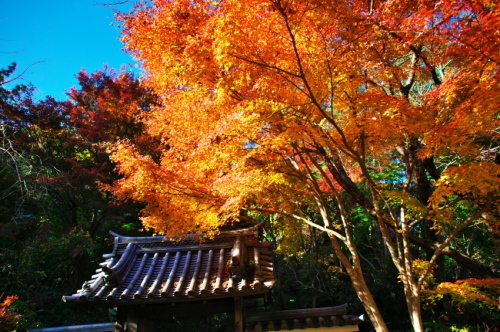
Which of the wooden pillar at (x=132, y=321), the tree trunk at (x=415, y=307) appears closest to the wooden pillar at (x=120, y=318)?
the wooden pillar at (x=132, y=321)

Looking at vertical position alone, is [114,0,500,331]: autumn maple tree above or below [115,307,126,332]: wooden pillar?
above

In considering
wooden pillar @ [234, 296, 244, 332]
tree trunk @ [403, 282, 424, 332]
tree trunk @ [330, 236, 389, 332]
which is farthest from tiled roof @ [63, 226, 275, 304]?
tree trunk @ [403, 282, 424, 332]

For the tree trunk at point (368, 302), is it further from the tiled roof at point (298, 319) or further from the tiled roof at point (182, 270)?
the tiled roof at point (182, 270)

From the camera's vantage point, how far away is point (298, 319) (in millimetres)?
5781

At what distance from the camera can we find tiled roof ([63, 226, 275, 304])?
215 inches

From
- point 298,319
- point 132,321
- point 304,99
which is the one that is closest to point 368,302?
point 298,319

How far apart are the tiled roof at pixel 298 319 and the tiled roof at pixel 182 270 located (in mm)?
721

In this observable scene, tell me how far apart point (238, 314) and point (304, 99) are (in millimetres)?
4043

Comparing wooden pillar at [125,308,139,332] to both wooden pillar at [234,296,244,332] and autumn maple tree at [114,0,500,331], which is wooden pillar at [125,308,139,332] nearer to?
autumn maple tree at [114,0,500,331]

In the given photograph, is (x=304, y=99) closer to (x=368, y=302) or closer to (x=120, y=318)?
(x=368, y=302)

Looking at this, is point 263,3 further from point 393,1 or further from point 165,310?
point 165,310

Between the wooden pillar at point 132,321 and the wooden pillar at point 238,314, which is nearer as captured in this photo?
the wooden pillar at point 238,314

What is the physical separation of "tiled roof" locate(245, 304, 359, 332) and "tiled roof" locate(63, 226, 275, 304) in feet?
2.37

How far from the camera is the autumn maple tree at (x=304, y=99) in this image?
514cm
